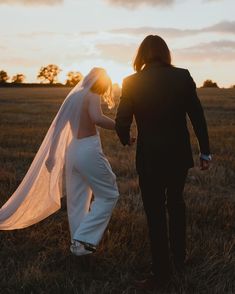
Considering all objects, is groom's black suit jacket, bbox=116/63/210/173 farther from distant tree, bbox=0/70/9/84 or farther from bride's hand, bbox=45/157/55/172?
distant tree, bbox=0/70/9/84

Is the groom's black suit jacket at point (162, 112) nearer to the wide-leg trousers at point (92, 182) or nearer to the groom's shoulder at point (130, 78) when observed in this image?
the groom's shoulder at point (130, 78)

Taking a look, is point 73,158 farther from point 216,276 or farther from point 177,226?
point 216,276

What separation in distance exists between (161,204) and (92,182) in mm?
943

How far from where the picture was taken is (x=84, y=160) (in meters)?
5.59

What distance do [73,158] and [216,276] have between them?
1.80 m

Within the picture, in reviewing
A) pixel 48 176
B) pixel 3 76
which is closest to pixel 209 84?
pixel 3 76

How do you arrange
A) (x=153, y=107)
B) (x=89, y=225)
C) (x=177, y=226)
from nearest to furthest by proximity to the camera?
(x=153, y=107) < (x=177, y=226) < (x=89, y=225)

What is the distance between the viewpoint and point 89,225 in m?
5.51

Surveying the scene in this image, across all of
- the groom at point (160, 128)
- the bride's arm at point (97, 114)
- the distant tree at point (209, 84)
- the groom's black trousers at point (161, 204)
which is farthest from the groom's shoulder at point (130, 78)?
the distant tree at point (209, 84)

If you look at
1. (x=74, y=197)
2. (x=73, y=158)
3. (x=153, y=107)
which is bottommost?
(x=74, y=197)

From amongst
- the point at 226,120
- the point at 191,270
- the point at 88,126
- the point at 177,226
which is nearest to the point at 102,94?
the point at 88,126

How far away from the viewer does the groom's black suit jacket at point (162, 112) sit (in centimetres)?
475

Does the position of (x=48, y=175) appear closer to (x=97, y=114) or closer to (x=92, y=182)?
(x=92, y=182)

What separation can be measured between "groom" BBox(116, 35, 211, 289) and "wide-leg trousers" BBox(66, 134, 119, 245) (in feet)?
2.13
